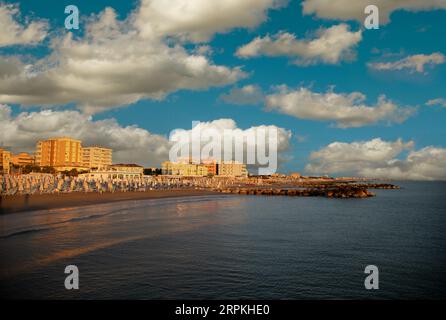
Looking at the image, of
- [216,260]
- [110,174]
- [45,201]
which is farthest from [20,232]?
[110,174]

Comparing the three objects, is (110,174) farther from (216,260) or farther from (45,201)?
(216,260)

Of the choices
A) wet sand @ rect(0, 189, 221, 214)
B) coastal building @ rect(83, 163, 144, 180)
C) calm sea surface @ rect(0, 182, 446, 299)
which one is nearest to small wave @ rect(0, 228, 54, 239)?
calm sea surface @ rect(0, 182, 446, 299)

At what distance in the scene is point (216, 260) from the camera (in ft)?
64.7

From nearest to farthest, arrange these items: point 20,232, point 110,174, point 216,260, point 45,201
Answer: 1. point 216,260
2. point 20,232
3. point 45,201
4. point 110,174

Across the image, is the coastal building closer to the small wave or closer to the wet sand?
the wet sand

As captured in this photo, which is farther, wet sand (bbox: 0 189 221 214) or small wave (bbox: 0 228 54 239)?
wet sand (bbox: 0 189 221 214)

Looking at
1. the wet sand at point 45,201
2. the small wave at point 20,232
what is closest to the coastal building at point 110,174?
the wet sand at point 45,201

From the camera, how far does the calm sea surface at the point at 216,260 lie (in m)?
14.9

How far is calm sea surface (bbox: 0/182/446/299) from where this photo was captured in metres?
14.9

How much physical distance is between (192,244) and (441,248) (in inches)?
719

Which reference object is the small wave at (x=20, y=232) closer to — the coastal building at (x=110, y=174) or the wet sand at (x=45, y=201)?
the wet sand at (x=45, y=201)

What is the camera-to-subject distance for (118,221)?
119ft
